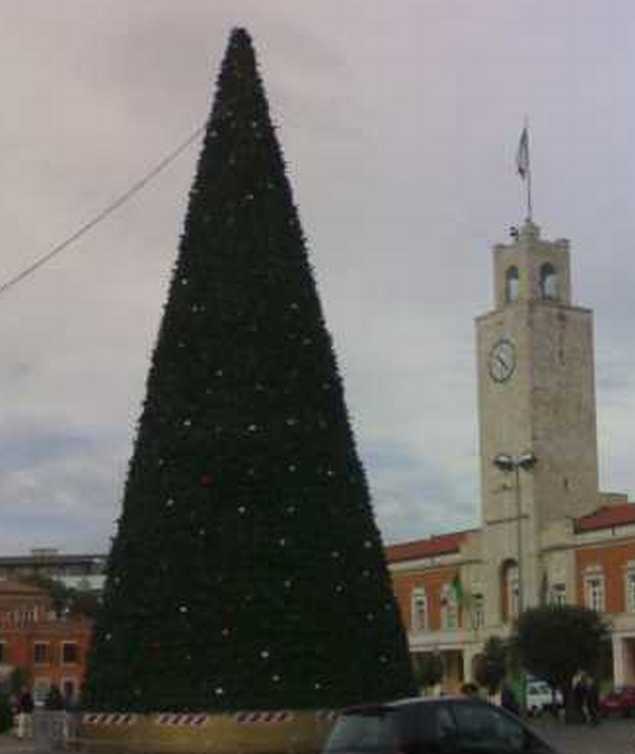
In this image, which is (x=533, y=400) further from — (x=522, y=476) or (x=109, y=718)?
(x=109, y=718)

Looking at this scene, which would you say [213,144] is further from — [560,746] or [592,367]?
[592,367]

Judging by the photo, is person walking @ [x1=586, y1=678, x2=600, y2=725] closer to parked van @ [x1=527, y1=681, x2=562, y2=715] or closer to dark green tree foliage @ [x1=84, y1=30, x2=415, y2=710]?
parked van @ [x1=527, y1=681, x2=562, y2=715]

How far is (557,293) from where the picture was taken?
9369cm

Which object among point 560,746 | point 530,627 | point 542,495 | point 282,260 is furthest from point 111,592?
point 542,495

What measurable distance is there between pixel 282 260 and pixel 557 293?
70.9 meters

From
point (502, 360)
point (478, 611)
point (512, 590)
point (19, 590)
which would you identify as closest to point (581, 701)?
point (512, 590)

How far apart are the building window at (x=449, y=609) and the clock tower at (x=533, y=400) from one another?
4016 mm

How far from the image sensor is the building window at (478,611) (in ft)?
297

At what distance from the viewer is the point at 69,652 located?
10562 cm

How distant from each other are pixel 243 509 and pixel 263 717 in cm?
304

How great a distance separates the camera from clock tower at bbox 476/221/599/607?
8900 centimetres

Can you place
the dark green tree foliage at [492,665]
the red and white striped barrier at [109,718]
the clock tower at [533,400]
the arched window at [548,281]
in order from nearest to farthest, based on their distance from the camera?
the red and white striped barrier at [109,718], the dark green tree foliage at [492,665], the clock tower at [533,400], the arched window at [548,281]

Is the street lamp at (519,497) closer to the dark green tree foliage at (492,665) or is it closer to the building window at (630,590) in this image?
the dark green tree foliage at (492,665)

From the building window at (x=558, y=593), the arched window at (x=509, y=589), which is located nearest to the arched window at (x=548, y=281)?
the arched window at (x=509, y=589)
